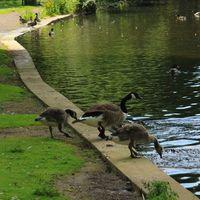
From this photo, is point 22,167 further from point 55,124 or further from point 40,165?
point 55,124

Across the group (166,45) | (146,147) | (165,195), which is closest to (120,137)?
(146,147)

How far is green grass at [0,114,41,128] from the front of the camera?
1510 centimetres

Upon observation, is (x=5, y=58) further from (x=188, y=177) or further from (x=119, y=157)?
(x=188, y=177)

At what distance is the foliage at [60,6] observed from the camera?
6550 cm

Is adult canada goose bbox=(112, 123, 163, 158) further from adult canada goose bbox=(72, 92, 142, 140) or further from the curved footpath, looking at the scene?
adult canada goose bbox=(72, 92, 142, 140)

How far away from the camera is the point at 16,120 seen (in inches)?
614

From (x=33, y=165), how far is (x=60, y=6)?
56834 mm

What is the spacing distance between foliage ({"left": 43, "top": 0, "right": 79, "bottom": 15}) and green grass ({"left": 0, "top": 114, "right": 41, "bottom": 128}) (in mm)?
49777

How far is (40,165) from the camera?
1144 centimetres

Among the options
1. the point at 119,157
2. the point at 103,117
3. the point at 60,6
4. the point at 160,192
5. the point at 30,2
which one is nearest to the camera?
the point at 160,192

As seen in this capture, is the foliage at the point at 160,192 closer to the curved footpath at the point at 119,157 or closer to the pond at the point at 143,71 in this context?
the curved footpath at the point at 119,157

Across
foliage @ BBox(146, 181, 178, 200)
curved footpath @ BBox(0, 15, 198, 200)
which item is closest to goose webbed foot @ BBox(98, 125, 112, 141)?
curved footpath @ BBox(0, 15, 198, 200)

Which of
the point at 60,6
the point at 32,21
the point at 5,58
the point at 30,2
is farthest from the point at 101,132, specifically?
the point at 30,2

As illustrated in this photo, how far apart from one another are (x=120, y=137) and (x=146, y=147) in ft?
9.16
